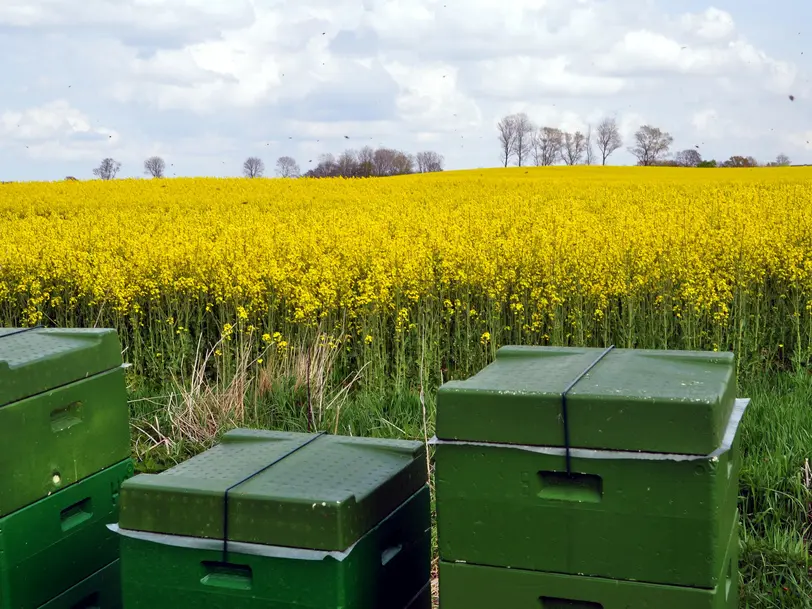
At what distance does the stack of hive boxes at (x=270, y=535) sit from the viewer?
230 centimetres

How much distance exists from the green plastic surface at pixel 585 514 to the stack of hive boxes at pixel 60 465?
133 cm

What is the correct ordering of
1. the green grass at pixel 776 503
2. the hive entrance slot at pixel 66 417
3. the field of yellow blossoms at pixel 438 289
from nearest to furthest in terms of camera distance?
the hive entrance slot at pixel 66 417, the green grass at pixel 776 503, the field of yellow blossoms at pixel 438 289

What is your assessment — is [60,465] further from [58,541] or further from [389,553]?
[389,553]

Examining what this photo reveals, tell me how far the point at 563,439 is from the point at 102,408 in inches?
66.1

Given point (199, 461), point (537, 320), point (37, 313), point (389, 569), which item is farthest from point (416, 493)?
point (37, 313)

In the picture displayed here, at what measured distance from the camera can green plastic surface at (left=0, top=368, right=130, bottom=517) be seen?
2.76 m

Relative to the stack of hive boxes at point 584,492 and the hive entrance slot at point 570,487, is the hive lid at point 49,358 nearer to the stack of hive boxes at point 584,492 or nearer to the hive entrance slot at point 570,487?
the stack of hive boxes at point 584,492

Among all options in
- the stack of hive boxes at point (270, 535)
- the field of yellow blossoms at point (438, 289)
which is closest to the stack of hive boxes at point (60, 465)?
the stack of hive boxes at point (270, 535)

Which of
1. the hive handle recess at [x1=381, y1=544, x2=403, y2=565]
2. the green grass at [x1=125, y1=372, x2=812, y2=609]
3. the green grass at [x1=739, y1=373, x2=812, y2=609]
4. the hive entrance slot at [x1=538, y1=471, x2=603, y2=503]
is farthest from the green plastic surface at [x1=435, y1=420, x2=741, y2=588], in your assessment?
the green grass at [x1=739, y1=373, x2=812, y2=609]

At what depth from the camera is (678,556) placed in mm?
2213

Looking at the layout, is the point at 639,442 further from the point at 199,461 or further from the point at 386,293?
the point at 386,293

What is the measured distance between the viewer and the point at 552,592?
7.54 ft

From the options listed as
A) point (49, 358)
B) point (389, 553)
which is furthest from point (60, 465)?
point (389, 553)

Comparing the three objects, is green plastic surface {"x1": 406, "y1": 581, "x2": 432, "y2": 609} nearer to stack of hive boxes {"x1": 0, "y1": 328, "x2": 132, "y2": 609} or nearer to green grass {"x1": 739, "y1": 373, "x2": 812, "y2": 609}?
stack of hive boxes {"x1": 0, "y1": 328, "x2": 132, "y2": 609}
